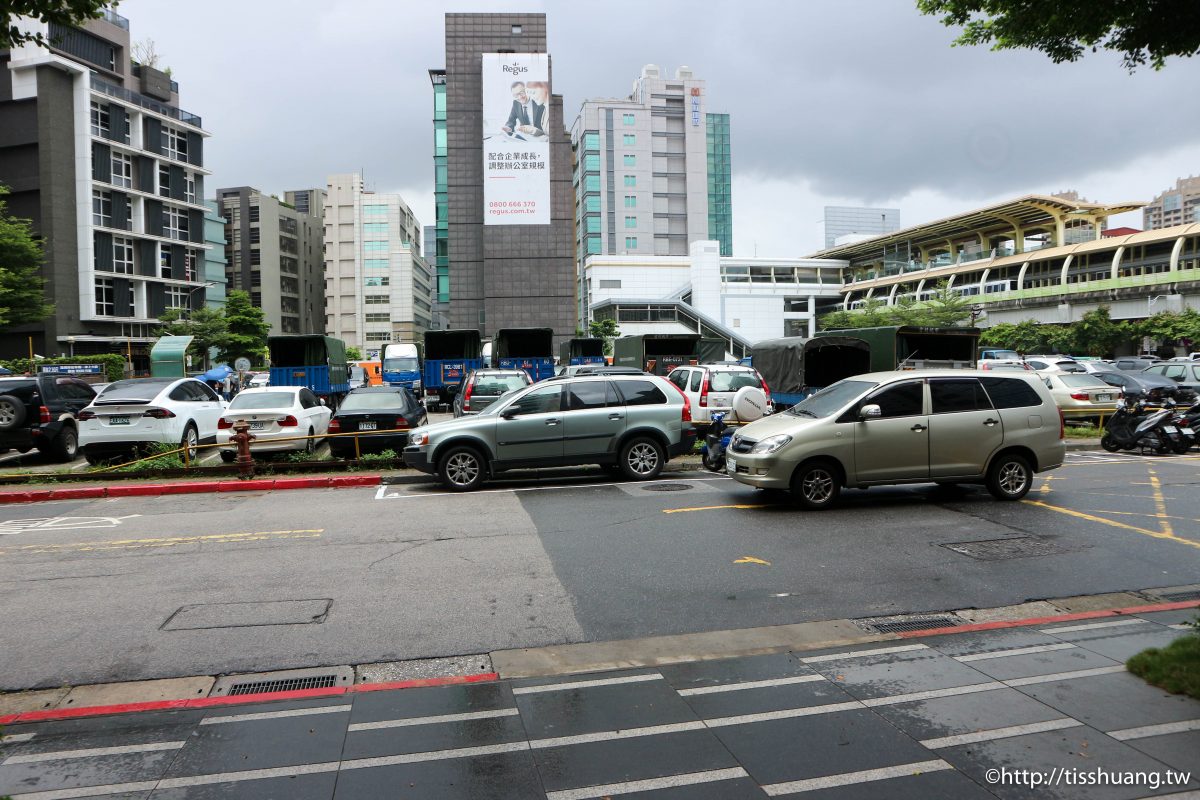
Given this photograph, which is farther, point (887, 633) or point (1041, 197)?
point (1041, 197)

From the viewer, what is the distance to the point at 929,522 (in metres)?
9.67

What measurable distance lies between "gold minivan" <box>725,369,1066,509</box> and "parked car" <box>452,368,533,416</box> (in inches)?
376

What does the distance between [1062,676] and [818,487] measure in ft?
17.6

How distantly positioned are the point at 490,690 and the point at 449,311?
74.0m

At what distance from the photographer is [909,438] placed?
1030 cm

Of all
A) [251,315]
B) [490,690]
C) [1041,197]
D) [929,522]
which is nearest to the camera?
[490,690]

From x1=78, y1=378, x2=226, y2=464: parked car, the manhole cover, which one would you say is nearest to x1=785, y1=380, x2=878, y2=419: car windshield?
the manhole cover

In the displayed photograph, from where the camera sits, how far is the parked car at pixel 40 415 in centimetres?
1534

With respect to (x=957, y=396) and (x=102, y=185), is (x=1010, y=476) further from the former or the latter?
(x=102, y=185)

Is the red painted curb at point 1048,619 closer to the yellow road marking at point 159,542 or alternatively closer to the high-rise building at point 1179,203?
the yellow road marking at point 159,542

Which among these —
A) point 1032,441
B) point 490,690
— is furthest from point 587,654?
point 1032,441

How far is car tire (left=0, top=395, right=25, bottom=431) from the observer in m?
15.2

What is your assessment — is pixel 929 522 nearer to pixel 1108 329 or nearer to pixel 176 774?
pixel 176 774

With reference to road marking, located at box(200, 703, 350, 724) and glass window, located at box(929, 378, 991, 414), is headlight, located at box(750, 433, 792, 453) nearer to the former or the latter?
glass window, located at box(929, 378, 991, 414)
